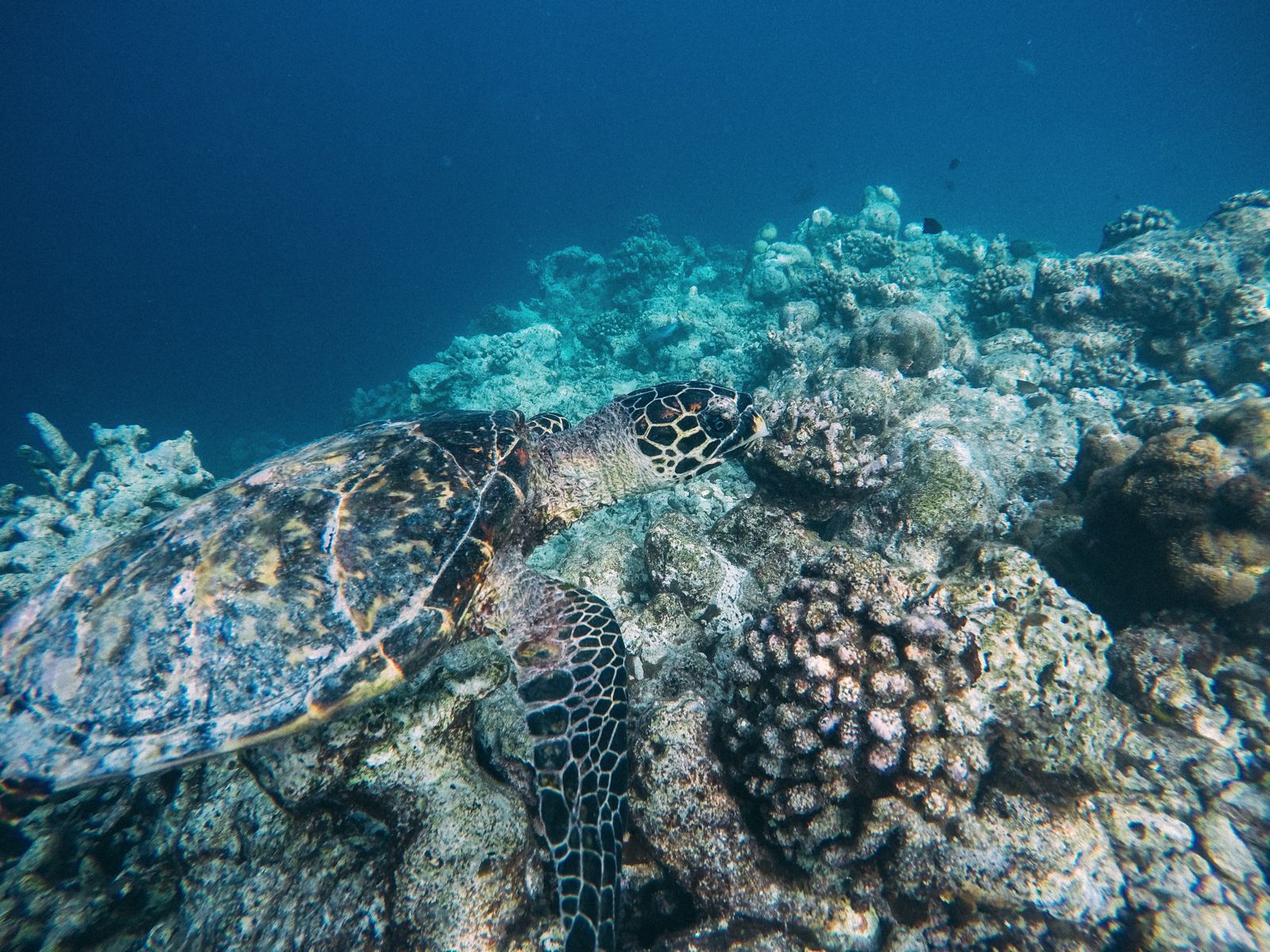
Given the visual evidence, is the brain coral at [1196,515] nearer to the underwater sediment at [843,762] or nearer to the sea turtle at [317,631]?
the underwater sediment at [843,762]

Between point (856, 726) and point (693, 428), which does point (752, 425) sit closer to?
point (693, 428)

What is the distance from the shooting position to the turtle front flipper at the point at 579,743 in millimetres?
2127

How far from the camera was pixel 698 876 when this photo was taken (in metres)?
2.15

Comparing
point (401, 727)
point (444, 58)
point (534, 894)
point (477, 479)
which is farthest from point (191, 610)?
point (444, 58)

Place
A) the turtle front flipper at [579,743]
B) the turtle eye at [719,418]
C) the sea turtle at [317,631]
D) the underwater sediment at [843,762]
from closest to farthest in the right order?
1. the underwater sediment at [843,762]
2. the turtle front flipper at [579,743]
3. the sea turtle at [317,631]
4. the turtle eye at [719,418]

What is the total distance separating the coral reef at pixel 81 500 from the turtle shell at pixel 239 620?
16.3ft

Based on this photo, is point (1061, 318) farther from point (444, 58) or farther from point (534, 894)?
point (444, 58)

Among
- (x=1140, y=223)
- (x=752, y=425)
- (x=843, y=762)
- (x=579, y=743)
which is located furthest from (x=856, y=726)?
(x=1140, y=223)

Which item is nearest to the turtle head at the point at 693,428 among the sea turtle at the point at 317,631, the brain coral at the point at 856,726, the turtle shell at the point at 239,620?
the sea turtle at the point at 317,631

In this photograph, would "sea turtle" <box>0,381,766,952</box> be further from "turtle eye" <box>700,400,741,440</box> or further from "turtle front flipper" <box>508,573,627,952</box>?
"turtle eye" <box>700,400,741,440</box>

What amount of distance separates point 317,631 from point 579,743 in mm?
1474

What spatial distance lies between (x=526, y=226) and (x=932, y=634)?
2829 inches

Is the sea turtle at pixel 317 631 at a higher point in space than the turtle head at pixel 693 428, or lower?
lower

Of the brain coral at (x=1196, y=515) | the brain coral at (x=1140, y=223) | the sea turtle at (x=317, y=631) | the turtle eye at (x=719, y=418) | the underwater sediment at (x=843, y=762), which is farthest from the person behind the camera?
the brain coral at (x=1140, y=223)
